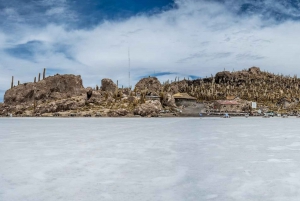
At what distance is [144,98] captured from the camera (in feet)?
359

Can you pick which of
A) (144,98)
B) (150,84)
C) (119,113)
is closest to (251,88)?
(150,84)

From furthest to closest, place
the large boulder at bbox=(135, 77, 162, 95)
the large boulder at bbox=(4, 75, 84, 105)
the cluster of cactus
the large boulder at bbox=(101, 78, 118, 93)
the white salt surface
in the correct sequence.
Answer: the large boulder at bbox=(135, 77, 162, 95)
the cluster of cactus
the large boulder at bbox=(101, 78, 118, 93)
the large boulder at bbox=(4, 75, 84, 105)
the white salt surface

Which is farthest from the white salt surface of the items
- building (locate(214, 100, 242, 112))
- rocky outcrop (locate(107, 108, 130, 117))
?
building (locate(214, 100, 242, 112))

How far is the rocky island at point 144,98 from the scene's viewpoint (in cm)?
9738

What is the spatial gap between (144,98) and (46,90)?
45.8 meters

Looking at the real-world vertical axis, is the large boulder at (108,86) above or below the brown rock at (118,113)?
above

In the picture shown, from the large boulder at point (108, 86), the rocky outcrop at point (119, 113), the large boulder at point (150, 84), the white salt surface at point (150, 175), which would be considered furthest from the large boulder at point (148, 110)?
the white salt surface at point (150, 175)

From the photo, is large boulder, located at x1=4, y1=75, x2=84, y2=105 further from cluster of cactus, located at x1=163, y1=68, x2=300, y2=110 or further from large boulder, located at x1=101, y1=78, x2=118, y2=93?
cluster of cactus, located at x1=163, y1=68, x2=300, y2=110

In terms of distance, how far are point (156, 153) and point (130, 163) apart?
2289mm

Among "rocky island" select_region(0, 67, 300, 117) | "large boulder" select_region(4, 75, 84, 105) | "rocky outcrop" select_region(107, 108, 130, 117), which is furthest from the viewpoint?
"large boulder" select_region(4, 75, 84, 105)

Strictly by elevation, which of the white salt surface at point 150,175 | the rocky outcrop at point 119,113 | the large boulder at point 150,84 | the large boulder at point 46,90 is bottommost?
the white salt surface at point 150,175

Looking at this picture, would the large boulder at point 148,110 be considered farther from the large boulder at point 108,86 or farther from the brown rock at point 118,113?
the large boulder at point 108,86

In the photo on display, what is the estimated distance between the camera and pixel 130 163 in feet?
31.2

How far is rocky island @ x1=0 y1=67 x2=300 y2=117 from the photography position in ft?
319
